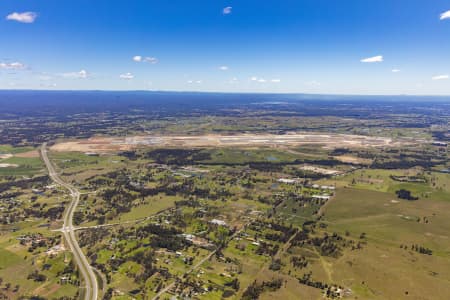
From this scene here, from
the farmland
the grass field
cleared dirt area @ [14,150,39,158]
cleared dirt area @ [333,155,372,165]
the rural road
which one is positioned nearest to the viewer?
the rural road

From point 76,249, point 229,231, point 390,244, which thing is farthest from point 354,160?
point 76,249

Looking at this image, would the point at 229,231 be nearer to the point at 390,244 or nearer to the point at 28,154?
the point at 390,244

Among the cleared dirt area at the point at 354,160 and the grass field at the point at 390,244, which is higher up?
the cleared dirt area at the point at 354,160

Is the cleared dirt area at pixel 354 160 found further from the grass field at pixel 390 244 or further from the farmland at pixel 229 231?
the grass field at pixel 390 244

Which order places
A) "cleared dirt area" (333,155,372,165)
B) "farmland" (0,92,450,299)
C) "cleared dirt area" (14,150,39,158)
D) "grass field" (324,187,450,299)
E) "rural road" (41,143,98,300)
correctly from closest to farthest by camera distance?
"rural road" (41,143,98,300) < "farmland" (0,92,450,299) < "grass field" (324,187,450,299) < "cleared dirt area" (333,155,372,165) < "cleared dirt area" (14,150,39,158)

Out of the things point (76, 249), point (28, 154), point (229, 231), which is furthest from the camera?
point (28, 154)

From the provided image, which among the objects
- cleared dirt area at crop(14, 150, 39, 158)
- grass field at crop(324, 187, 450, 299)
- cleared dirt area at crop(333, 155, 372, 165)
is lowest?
grass field at crop(324, 187, 450, 299)

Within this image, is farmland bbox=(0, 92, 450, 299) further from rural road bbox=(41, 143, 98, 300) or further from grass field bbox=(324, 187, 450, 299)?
rural road bbox=(41, 143, 98, 300)

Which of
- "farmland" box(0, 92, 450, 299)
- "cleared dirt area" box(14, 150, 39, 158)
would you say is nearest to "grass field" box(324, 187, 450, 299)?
"farmland" box(0, 92, 450, 299)

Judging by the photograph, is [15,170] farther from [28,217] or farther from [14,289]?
[14,289]

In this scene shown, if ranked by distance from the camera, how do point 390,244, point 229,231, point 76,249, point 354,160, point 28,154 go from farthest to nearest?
point 28,154 → point 354,160 → point 229,231 → point 390,244 → point 76,249

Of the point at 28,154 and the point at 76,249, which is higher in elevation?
the point at 28,154

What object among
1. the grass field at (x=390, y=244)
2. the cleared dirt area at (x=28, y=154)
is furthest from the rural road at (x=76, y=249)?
the cleared dirt area at (x=28, y=154)

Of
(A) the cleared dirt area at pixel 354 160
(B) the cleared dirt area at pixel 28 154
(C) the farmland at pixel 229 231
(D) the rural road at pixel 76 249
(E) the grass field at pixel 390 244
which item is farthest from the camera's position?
(B) the cleared dirt area at pixel 28 154
